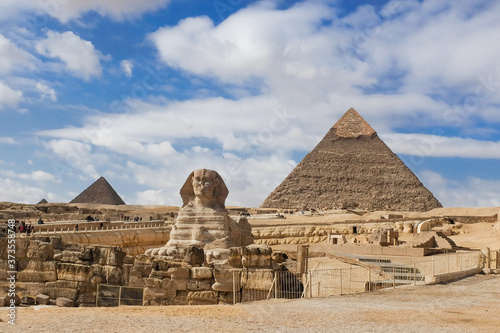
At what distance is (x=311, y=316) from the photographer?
716cm

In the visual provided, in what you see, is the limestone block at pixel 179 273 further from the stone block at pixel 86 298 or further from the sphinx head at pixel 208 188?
the sphinx head at pixel 208 188

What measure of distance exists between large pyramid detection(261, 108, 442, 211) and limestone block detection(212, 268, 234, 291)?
163 meters

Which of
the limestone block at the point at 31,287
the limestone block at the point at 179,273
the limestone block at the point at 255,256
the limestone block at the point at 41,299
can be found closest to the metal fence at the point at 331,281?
the limestone block at the point at 255,256

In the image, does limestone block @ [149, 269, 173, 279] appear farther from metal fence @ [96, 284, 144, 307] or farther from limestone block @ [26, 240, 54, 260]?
limestone block @ [26, 240, 54, 260]

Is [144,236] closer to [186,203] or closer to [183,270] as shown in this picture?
[186,203]

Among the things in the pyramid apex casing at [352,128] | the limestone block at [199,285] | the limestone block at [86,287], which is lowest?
the limestone block at [86,287]

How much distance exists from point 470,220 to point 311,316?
3860 centimetres

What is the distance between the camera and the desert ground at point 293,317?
6461mm

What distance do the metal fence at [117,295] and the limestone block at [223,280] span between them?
3.89ft

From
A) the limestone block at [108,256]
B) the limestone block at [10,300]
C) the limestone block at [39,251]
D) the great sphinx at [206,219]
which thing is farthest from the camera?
the great sphinx at [206,219]

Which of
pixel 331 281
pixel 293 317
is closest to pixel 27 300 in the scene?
pixel 293 317

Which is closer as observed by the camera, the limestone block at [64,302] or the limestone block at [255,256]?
the limestone block at [64,302]

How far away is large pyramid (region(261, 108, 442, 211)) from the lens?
588 ft

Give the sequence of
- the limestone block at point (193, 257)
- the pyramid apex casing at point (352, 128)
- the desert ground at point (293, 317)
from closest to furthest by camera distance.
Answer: the desert ground at point (293, 317), the limestone block at point (193, 257), the pyramid apex casing at point (352, 128)
